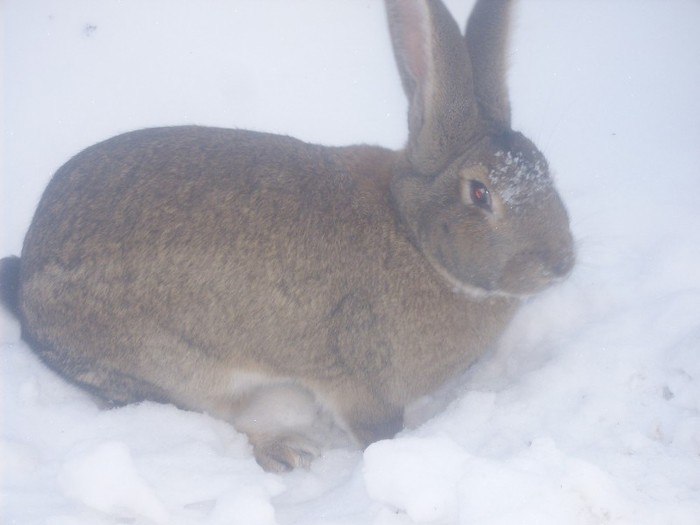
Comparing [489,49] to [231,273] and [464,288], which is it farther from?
[231,273]

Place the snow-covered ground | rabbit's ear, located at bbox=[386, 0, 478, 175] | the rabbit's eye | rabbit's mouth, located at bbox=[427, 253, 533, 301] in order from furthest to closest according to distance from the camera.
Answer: rabbit's mouth, located at bbox=[427, 253, 533, 301] → the rabbit's eye → rabbit's ear, located at bbox=[386, 0, 478, 175] → the snow-covered ground

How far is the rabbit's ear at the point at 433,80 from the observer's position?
2828mm

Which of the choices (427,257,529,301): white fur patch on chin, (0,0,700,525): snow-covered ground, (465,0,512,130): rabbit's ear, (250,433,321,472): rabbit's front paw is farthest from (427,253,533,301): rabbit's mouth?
(250,433,321,472): rabbit's front paw

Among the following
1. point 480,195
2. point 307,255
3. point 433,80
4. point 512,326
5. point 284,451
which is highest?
point 433,80

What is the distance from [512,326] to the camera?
3.53 metres

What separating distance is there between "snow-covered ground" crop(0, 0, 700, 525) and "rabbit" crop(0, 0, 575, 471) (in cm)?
21

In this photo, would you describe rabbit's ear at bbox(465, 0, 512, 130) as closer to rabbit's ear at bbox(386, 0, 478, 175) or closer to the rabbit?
the rabbit

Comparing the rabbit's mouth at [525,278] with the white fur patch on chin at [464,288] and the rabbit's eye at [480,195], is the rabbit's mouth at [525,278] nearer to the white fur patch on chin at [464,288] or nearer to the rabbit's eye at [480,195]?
the white fur patch on chin at [464,288]

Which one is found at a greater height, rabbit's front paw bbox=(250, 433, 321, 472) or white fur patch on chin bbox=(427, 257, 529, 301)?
white fur patch on chin bbox=(427, 257, 529, 301)

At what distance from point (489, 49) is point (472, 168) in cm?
54

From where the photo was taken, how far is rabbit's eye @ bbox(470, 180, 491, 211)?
9.63 ft

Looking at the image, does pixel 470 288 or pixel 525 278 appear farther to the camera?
pixel 470 288

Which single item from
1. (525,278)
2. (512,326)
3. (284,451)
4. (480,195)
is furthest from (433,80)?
(284,451)

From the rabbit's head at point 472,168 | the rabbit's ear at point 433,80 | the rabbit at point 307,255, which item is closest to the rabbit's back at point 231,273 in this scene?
the rabbit at point 307,255
